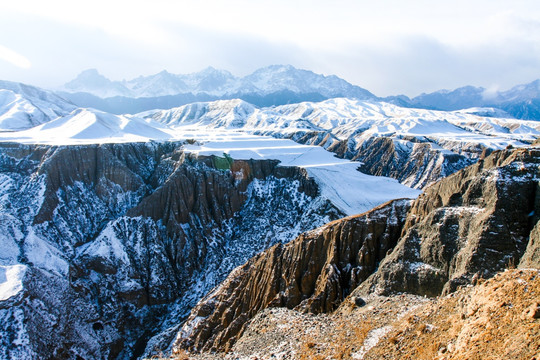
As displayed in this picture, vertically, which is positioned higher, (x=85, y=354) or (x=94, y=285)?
(x=94, y=285)

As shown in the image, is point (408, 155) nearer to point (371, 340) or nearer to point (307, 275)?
point (307, 275)

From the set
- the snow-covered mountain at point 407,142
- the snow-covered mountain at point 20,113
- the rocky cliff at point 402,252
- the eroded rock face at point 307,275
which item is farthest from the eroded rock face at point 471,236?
the snow-covered mountain at point 20,113

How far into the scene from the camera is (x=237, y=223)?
220ft

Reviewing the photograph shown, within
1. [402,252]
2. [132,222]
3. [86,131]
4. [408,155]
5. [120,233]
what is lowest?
[120,233]

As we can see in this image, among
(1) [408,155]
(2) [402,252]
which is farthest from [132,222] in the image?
(1) [408,155]

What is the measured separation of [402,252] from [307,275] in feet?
30.9

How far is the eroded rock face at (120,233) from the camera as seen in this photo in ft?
139

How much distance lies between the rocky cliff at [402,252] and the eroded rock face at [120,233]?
17184mm

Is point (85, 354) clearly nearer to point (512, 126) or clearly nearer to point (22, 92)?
point (22, 92)

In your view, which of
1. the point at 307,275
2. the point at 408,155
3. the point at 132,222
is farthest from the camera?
the point at 408,155

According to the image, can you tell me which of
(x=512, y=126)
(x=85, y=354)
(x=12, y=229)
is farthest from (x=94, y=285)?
(x=512, y=126)

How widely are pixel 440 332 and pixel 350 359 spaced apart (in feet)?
14.9

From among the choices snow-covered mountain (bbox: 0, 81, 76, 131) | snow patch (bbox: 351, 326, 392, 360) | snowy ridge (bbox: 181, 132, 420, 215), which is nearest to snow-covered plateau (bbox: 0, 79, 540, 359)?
snowy ridge (bbox: 181, 132, 420, 215)

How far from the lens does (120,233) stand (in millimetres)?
59406
